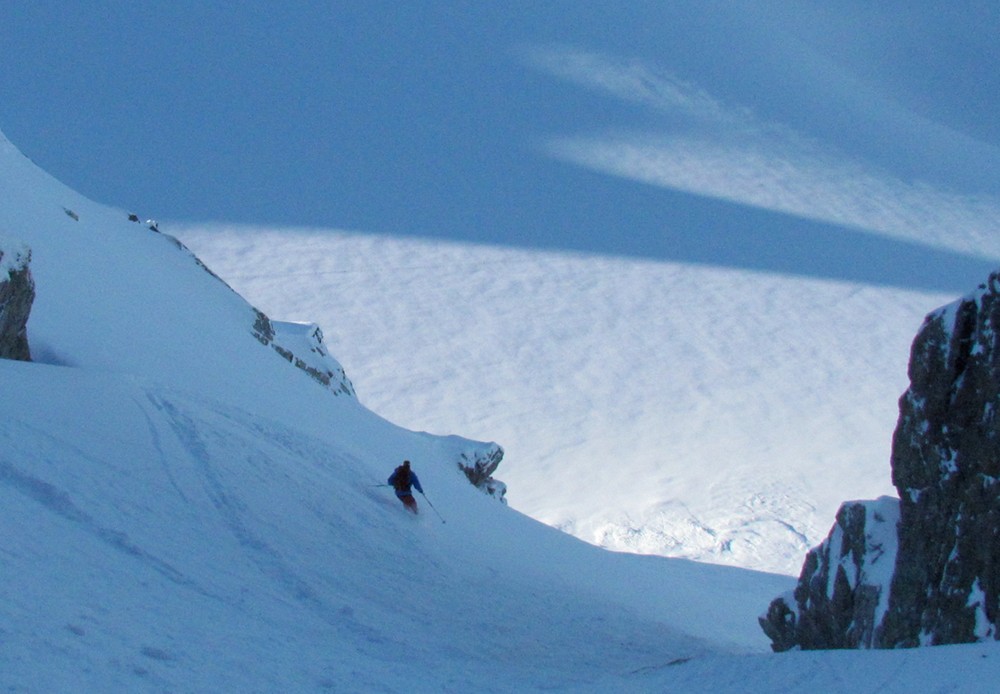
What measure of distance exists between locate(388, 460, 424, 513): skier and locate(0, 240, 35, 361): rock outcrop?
249cm

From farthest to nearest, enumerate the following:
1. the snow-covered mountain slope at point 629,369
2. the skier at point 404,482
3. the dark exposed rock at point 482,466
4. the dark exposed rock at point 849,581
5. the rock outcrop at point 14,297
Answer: the snow-covered mountain slope at point 629,369 → the dark exposed rock at point 482,466 → the skier at point 404,482 → the rock outcrop at point 14,297 → the dark exposed rock at point 849,581

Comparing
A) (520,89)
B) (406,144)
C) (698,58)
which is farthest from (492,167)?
(698,58)

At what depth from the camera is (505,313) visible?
806 inches

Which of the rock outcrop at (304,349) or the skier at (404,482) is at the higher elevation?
the rock outcrop at (304,349)

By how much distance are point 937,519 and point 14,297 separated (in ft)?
17.2

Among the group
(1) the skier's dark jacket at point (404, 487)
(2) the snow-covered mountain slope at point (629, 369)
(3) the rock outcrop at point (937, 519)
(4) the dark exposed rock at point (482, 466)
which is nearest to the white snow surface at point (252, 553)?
(1) the skier's dark jacket at point (404, 487)

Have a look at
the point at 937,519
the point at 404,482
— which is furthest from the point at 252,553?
the point at 937,519

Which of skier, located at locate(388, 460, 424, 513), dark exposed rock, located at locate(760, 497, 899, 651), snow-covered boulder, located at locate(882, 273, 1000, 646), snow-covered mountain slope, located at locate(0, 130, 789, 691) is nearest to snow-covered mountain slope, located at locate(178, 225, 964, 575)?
snow-covered mountain slope, located at locate(0, 130, 789, 691)

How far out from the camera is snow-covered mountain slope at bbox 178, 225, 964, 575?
Result: 47.9 feet

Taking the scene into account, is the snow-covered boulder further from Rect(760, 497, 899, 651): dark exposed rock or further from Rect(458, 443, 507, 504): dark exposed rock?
Rect(458, 443, 507, 504): dark exposed rock

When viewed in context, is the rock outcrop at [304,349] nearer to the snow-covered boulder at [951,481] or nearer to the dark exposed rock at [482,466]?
the dark exposed rock at [482,466]

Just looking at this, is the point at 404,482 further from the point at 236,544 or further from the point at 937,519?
the point at 937,519

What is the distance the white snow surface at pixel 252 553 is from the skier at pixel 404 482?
11 centimetres

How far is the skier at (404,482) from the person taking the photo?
25.1 ft
